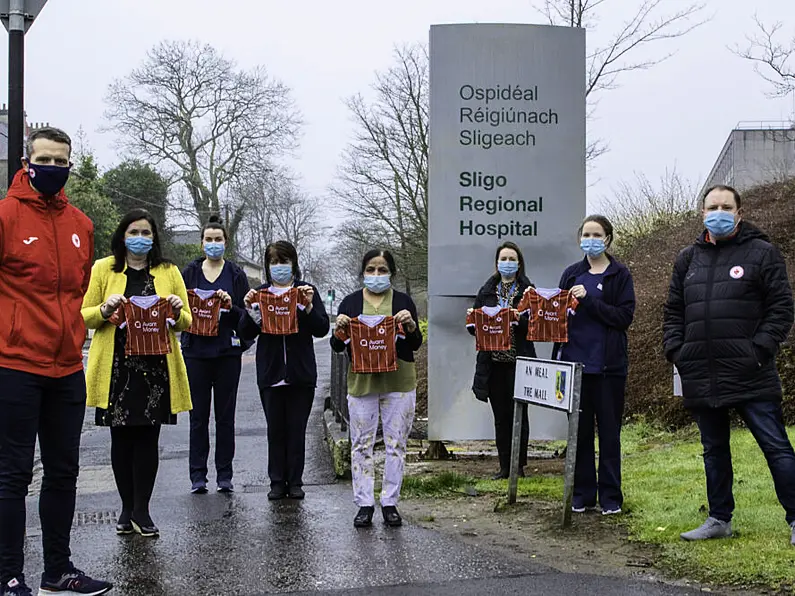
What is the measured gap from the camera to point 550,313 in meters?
7.59

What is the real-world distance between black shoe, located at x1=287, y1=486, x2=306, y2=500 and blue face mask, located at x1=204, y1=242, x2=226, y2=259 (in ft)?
6.90

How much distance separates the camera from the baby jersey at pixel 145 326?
257 inches

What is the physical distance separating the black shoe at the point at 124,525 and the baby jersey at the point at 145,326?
1126mm

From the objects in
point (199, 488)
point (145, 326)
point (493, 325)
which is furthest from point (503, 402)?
point (145, 326)

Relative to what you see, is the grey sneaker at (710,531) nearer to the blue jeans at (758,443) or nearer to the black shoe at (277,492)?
the blue jeans at (758,443)

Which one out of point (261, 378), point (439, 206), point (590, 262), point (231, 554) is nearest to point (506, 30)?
point (439, 206)

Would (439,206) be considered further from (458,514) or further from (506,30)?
(458,514)

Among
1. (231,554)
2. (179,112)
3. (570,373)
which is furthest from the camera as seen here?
(179,112)

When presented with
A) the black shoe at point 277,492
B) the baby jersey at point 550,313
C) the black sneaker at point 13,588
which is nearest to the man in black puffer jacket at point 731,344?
the baby jersey at point 550,313

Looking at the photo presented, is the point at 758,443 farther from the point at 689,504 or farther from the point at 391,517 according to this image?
the point at 391,517

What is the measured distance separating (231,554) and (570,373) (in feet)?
8.32

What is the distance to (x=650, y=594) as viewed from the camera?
5113 mm

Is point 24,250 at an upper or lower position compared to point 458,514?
upper

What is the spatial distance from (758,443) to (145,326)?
13.3 ft
